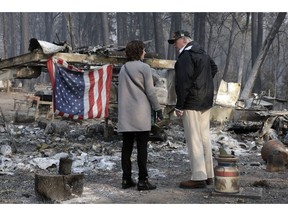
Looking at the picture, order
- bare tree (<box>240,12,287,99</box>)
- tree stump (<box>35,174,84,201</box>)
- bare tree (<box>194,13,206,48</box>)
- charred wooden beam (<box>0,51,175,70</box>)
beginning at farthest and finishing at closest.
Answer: bare tree (<box>194,13,206,48</box>) → bare tree (<box>240,12,287,99</box>) → charred wooden beam (<box>0,51,175,70</box>) → tree stump (<box>35,174,84,201</box>)

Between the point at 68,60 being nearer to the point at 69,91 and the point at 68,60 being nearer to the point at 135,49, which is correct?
the point at 69,91

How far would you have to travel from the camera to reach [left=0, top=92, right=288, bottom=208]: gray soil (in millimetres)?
5934

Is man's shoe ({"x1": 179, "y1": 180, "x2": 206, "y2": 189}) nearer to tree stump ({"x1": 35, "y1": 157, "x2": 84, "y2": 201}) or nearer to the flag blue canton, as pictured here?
tree stump ({"x1": 35, "y1": 157, "x2": 84, "y2": 201})

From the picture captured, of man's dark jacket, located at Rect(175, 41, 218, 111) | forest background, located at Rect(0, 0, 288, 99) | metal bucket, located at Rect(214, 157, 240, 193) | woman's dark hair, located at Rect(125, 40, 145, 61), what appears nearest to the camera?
metal bucket, located at Rect(214, 157, 240, 193)

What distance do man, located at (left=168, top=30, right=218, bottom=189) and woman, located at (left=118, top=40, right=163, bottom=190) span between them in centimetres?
36

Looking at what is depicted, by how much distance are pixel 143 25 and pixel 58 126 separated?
88.5 ft

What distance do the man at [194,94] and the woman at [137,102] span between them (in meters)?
0.36

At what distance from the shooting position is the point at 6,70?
36.4 ft

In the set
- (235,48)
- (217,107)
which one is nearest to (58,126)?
(217,107)

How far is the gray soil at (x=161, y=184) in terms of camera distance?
5.93m

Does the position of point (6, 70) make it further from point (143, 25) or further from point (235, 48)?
point (235, 48)

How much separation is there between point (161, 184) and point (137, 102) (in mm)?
1481

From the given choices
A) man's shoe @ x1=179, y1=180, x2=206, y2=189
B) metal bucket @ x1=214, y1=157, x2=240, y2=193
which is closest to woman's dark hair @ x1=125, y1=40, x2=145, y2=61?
metal bucket @ x1=214, y1=157, x2=240, y2=193

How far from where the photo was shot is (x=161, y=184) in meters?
7.12
